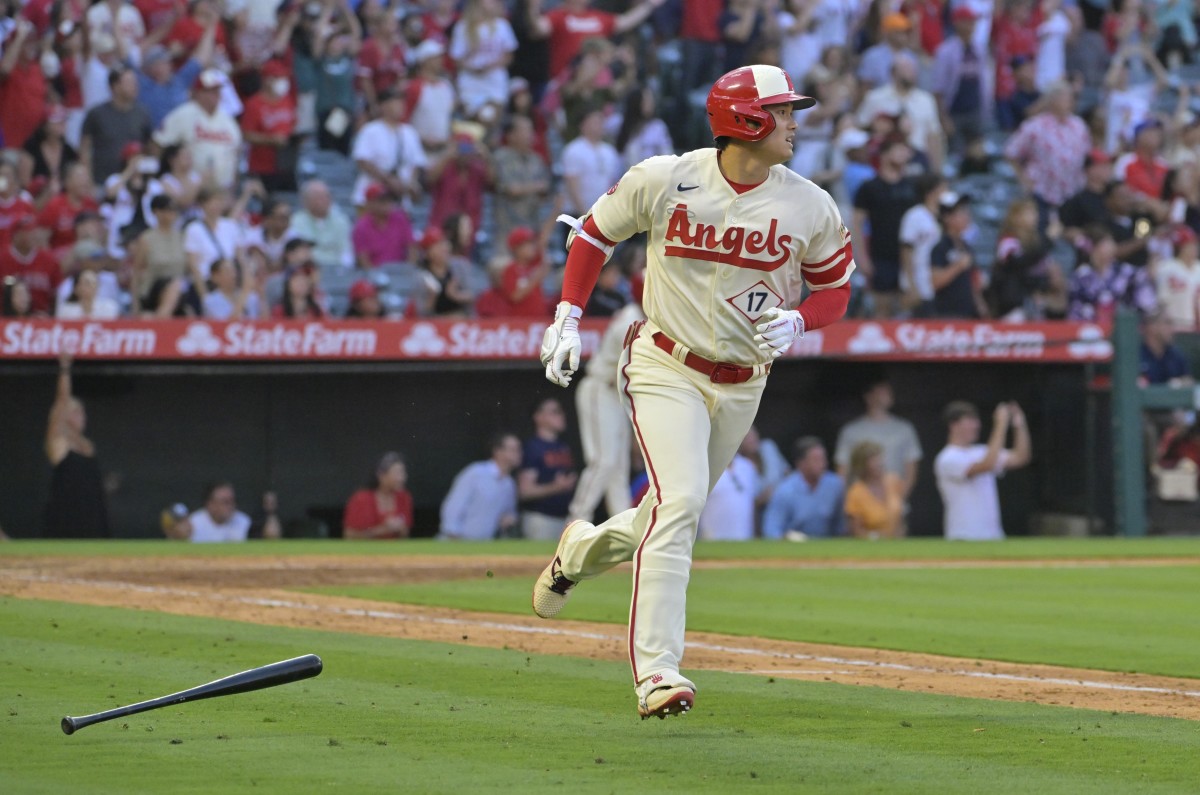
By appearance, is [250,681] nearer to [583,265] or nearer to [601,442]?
[583,265]

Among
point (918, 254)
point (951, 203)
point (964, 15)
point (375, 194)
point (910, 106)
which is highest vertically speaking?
point (964, 15)

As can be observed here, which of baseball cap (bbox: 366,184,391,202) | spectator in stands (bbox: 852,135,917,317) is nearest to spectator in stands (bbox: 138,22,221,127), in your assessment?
baseball cap (bbox: 366,184,391,202)

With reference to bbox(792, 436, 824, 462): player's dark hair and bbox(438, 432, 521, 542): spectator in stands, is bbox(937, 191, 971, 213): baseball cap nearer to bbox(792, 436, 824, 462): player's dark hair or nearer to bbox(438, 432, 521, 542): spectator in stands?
bbox(792, 436, 824, 462): player's dark hair

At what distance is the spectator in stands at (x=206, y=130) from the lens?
1541 cm

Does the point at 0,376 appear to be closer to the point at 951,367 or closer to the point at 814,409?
the point at 814,409

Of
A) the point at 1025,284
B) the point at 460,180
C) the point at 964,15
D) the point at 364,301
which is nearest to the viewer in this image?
the point at 364,301

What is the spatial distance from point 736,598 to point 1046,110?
1042 centimetres

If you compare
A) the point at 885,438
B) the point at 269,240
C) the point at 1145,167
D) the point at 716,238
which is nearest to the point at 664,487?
the point at 716,238

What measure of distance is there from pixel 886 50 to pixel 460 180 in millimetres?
5191

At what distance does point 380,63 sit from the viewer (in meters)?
16.9

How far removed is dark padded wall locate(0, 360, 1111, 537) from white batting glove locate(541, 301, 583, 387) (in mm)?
9120

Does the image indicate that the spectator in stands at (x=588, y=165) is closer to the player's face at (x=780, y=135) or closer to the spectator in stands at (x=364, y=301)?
the spectator in stands at (x=364, y=301)

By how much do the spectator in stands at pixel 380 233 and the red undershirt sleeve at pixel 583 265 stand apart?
31.3ft

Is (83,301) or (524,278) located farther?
(524,278)
